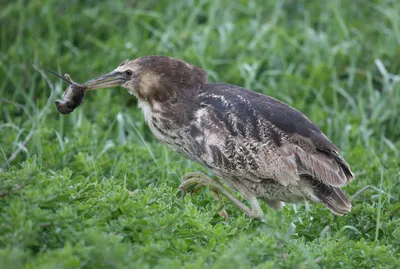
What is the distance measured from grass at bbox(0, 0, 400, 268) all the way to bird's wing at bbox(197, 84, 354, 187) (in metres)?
0.37

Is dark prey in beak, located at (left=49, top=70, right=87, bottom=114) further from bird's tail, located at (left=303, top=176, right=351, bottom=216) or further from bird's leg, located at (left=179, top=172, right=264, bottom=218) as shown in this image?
bird's tail, located at (left=303, top=176, right=351, bottom=216)

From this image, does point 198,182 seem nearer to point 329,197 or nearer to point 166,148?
point 166,148

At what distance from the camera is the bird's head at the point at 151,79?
556cm

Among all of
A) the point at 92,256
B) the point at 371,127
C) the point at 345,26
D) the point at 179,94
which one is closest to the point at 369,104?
the point at 371,127

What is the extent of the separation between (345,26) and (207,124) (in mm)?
4237

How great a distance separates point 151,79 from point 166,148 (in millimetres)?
1075

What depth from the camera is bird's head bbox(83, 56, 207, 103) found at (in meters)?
5.56

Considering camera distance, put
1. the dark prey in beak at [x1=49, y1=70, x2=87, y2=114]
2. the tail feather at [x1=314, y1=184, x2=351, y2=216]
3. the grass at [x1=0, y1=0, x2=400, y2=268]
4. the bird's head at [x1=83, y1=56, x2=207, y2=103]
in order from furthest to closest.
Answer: the dark prey in beak at [x1=49, y1=70, x2=87, y2=114], the bird's head at [x1=83, y1=56, x2=207, y2=103], the tail feather at [x1=314, y1=184, x2=351, y2=216], the grass at [x1=0, y1=0, x2=400, y2=268]

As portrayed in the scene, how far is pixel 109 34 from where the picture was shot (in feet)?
29.4

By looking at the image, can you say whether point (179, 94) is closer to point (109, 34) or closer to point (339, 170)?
point (339, 170)

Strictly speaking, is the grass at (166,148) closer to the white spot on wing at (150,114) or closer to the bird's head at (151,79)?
the white spot on wing at (150,114)

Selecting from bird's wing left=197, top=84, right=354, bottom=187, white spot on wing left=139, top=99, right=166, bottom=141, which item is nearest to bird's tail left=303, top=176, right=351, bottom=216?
bird's wing left=197, top=84, right=354, bottom=187

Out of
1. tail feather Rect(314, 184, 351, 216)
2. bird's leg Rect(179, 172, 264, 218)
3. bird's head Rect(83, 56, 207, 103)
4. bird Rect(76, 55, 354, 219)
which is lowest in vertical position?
bird's leg Rect(179, 172, 264, 218)

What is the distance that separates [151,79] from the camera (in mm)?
5555
